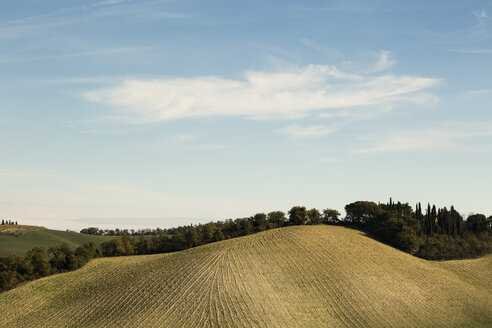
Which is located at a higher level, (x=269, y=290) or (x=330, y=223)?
(x=330, y=223)

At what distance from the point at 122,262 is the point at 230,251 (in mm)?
24431

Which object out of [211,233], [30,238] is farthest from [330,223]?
[30,238]

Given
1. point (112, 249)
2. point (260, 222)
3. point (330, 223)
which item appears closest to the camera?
point (112, 249)

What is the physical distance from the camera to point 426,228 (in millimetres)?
111125

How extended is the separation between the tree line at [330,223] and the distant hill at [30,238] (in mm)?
47745

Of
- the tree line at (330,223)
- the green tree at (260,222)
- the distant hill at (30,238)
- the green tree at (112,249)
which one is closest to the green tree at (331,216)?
the tree line at (330,223)

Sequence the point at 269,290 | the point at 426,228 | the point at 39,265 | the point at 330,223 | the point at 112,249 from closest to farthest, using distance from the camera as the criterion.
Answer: the point at 269,290 → the point at 39,265 → the point at 112,249 → the point at 426,228 → the point at 330,223

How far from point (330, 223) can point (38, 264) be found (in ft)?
226

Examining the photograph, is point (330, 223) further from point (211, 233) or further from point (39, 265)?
point (39, 265)

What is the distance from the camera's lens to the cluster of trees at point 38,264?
87.2 metres

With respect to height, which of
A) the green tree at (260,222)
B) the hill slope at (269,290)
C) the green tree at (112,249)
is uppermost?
the green tree at (260,222)

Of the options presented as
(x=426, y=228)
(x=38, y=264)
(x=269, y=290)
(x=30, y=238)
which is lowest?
(x=269, y=290)

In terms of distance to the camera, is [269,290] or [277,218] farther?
[277,218]

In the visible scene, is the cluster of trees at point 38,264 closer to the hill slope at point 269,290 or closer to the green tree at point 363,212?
the hill slope at point 269,290
